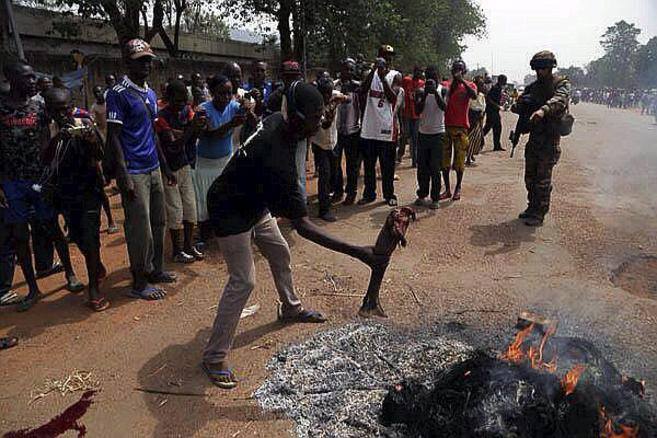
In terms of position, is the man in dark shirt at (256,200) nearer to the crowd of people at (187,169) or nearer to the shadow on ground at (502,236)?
the crowd of people at (187,169)

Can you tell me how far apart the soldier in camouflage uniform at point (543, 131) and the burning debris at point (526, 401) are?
11.3 ft

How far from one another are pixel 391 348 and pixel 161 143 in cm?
307

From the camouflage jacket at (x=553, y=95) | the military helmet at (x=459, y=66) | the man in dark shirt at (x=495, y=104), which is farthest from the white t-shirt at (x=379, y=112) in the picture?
the man in dark shirt at (x=495, y=104)

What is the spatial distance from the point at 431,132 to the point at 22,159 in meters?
4.99

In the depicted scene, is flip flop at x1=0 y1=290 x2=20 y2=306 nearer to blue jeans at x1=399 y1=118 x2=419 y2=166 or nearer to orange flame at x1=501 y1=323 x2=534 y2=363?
orange flame at x1=501 y1=323 x2=534 y2=363

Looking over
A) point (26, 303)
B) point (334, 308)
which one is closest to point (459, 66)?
point (334, 308)

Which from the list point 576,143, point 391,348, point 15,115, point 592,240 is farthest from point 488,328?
point 576,143

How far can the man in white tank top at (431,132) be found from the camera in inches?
272

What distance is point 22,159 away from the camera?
13.8 feet

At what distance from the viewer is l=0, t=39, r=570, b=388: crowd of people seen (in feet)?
9.72

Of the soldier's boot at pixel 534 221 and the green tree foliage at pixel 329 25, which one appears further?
the green tree foliage at pixel 329 25

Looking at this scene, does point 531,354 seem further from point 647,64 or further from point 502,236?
point 647,64

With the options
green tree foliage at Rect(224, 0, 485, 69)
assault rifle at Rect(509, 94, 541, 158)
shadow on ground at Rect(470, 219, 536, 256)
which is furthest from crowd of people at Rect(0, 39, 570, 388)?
green tree foliage at Rect(224, 0, 485, 69)

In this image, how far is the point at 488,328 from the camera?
3842 mm
